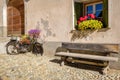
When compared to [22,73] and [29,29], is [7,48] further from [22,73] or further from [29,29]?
[22,73]

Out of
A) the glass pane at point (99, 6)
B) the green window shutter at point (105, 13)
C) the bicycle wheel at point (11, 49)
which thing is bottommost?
the bicycle wheel at point (11, 49)

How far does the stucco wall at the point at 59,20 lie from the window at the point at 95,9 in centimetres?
62

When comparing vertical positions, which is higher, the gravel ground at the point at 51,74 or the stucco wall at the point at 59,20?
the stucco wall at the point at 59,20

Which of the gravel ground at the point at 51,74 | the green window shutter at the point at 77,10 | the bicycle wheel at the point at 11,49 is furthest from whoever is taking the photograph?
the bicycle wheel at the point at 11,49

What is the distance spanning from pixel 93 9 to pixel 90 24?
0.76 meters

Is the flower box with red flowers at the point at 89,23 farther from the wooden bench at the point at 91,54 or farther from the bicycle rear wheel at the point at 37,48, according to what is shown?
the bicycle rear wheel at the point at 37,48

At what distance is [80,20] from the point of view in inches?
257

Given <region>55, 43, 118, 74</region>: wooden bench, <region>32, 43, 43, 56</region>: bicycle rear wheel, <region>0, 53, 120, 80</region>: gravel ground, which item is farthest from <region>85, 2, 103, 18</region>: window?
A: <region>32, 43, 43, 56</region>: bicycle rear wheel

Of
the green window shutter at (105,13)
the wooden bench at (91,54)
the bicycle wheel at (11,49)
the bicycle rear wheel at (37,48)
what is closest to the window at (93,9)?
the green window shutter at (105,13)

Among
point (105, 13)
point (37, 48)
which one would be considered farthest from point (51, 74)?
point (37, 48)

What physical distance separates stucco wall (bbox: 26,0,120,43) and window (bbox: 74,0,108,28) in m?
0.22

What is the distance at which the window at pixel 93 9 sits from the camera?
5.79 meters

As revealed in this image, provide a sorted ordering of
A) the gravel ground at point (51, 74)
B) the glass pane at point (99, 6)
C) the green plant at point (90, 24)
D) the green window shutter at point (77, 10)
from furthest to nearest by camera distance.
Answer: the green window shutter at point (77, 10) < the glass pane at point (99, 6) < the green plant at point (90, 24) < the gravel ground at point (51, 74)

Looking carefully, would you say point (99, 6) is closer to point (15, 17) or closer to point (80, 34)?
point (80, 34)
